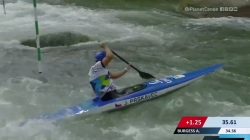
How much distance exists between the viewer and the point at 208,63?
867cm

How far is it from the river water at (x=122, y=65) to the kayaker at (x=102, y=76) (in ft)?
1.12

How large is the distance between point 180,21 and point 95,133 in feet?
25.2

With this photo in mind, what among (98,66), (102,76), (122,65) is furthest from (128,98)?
(122,65)

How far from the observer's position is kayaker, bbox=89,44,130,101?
594 cm

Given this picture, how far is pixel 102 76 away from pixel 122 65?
8.51ft

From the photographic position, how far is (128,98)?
6277 mm

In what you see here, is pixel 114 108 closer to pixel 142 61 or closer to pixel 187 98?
pixel 187 98
